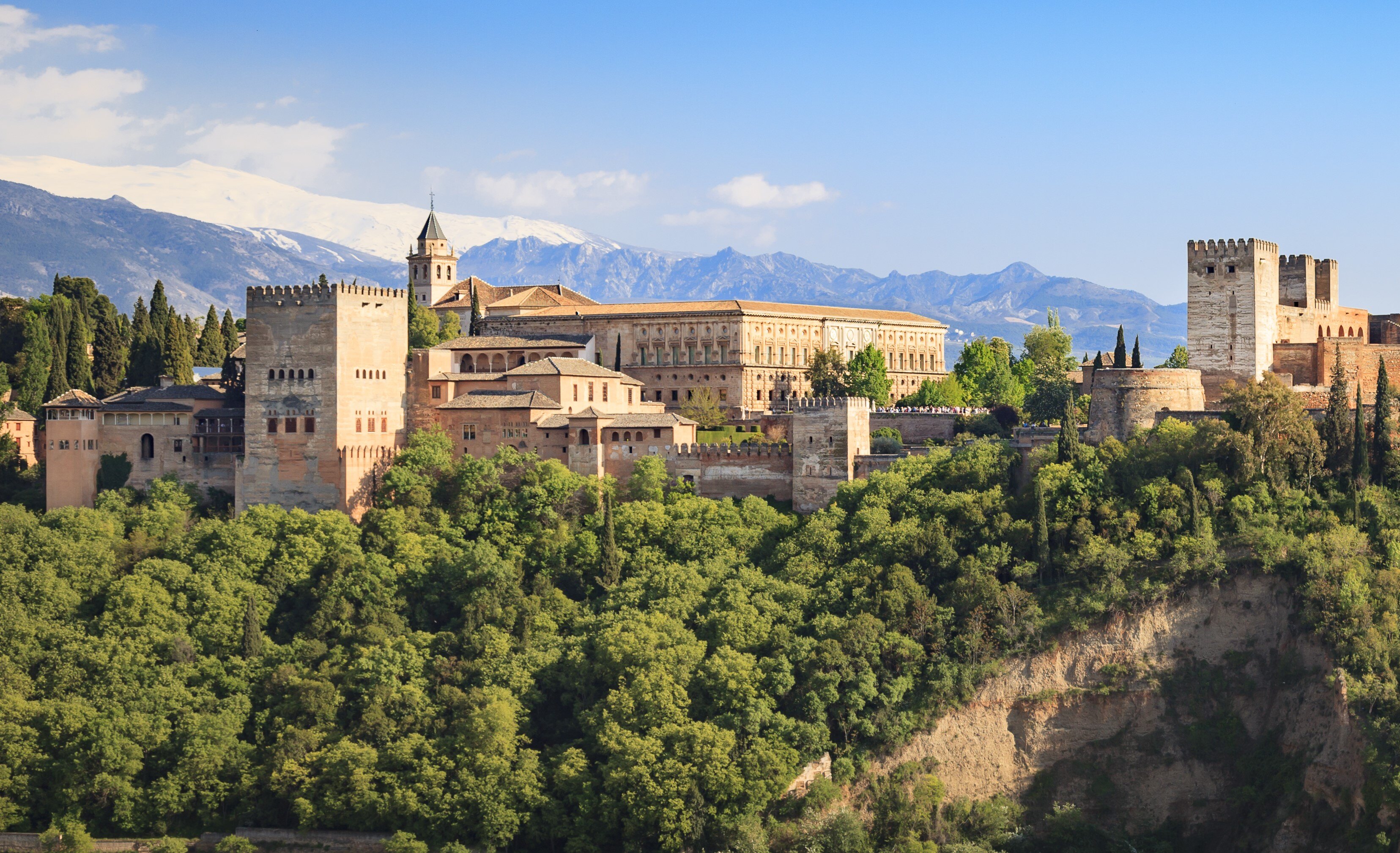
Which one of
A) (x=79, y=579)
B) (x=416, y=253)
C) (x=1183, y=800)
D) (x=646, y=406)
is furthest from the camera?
(x=416, y=253)

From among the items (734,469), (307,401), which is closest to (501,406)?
(307,401)

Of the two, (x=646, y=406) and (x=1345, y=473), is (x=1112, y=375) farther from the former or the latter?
(x=646, y=406)

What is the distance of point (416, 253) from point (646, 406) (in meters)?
46.5

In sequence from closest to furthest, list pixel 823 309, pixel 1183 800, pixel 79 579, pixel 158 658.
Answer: pixel 1183 800 → pixel 158 658 → pixel 79 579 → pixel 823 309

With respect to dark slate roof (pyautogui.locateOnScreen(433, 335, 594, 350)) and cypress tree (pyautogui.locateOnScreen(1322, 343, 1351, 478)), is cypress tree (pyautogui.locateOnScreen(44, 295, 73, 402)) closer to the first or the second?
dark slate roof (pyautogui.locateOnScreen(433, 335, 594, 350))

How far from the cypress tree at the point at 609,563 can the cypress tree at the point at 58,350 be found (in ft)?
96.1

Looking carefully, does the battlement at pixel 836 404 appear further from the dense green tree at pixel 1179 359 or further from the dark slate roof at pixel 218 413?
the dense green tree at pixel 1179 359

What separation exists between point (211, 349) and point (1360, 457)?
5704 centimetres

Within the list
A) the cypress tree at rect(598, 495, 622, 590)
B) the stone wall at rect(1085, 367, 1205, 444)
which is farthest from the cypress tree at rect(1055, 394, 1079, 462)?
the cypress tree at rect(598, 495, 622, 590)

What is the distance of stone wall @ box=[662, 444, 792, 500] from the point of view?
68312 mm

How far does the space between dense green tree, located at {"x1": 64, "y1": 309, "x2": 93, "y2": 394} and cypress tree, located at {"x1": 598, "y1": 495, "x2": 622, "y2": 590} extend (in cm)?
2892

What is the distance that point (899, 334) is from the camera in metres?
103

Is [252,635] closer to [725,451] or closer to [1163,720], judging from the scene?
[725,451]

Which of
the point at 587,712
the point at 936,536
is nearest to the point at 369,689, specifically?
the point at 587,712
